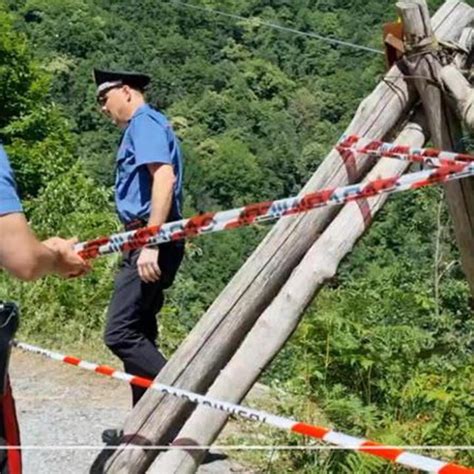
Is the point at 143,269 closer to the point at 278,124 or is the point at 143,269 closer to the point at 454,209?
the point at 454,209

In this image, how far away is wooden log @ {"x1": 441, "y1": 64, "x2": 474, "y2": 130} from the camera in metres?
3.54

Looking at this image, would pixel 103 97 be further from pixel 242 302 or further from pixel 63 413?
pixel 63 413

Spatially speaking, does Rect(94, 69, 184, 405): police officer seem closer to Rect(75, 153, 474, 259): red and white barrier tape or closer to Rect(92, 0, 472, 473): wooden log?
Rect(75, 153, 474, 259): red and white barrier tape

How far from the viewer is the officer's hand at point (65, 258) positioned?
312cm

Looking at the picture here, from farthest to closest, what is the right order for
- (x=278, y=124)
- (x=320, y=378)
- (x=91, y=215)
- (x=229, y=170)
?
1. (x=278, y=124)
2. (x=229, y=170)
3. (x=91, y=215)
4. (x=320, y=378)

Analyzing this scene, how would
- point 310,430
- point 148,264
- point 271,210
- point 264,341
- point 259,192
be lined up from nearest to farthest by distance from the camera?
point 310,430, point 271,210, point 264,341, point 148,264, point 259,192

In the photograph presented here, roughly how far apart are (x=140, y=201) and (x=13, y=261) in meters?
1.41

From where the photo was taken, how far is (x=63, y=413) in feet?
18.4

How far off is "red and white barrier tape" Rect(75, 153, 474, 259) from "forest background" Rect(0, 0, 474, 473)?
45 cm

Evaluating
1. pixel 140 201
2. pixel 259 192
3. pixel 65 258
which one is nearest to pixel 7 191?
pixel 65 258

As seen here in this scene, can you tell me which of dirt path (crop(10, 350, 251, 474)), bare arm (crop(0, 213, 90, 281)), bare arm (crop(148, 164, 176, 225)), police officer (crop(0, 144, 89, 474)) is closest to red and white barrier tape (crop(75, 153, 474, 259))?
bare arm (crop(148, 164, 176, 225))

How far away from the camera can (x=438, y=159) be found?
3570 millimetres

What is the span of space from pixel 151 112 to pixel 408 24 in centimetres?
111

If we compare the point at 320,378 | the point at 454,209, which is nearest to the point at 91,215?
the point at 320,378
